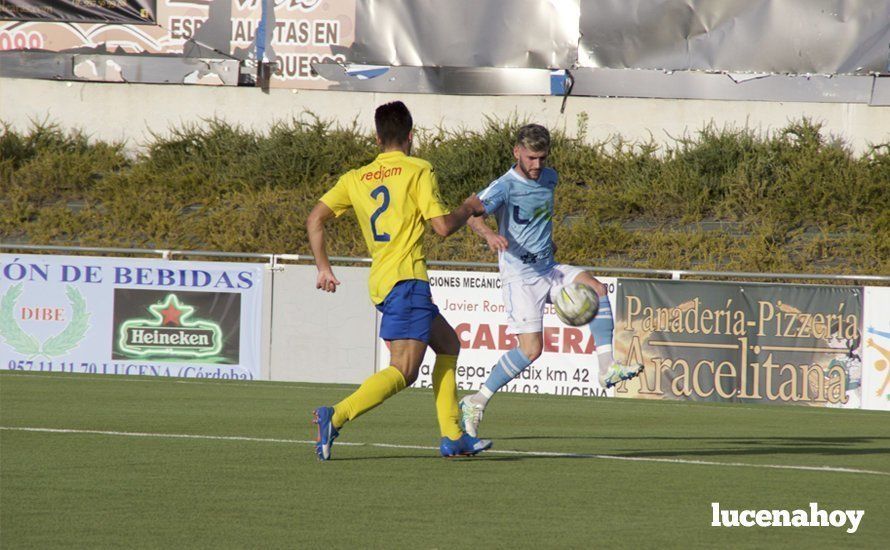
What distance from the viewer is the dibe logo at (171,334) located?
1769 centimetres

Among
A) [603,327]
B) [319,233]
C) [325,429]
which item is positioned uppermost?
[319,233]

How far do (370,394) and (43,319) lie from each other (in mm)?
11638

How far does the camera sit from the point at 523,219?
891 centimetres

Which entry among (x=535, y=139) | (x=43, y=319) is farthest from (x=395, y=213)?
(x=43, y=319)

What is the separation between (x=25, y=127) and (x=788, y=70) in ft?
50.4

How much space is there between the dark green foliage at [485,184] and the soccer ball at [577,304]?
11.8 meters

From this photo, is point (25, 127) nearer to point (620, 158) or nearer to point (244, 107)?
point (244, 107)

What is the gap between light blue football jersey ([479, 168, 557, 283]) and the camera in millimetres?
8820

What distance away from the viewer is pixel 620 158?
952 inches

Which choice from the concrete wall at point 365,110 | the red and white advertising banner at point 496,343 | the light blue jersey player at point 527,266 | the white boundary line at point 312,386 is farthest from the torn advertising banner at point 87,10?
the light blue jersey player at point 527,266

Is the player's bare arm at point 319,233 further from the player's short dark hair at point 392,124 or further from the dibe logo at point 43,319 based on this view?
the dibe logo at point 43,319

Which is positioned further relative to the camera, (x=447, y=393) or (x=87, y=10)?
(x=87, y=10)

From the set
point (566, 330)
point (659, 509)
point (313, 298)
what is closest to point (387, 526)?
point (659, 509)

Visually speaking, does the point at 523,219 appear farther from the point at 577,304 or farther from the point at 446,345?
the point at 446,345
